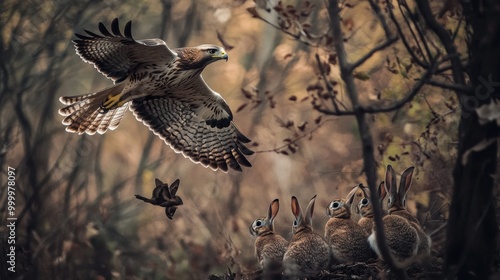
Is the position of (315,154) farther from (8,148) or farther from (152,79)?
(152,79)

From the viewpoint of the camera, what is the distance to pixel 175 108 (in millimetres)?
7691

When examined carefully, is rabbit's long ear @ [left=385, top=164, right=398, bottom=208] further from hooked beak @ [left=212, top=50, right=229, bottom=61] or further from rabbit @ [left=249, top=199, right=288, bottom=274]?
hooked beak @ [left=212, top=50, right=229, bottom=61]

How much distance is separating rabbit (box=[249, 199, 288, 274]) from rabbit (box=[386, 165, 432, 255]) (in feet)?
2.32

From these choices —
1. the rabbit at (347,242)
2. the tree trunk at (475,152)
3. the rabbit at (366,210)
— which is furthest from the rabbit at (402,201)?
the tree trunk at (475,152)

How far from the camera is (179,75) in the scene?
23.4ft

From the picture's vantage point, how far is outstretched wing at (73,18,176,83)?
269 inches

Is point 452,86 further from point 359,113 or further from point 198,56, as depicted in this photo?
point 198,56

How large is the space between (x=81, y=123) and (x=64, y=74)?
274 cm

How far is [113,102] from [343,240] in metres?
2.25

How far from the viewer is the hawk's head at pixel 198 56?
7090mm

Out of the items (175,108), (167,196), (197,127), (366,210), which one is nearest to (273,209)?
(366,210)

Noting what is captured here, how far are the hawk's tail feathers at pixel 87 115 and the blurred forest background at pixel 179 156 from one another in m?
1.26

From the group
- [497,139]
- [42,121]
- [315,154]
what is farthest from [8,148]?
[497,139]

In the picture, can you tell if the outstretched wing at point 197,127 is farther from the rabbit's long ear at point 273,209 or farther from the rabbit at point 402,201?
the rabbit at point 402,201
